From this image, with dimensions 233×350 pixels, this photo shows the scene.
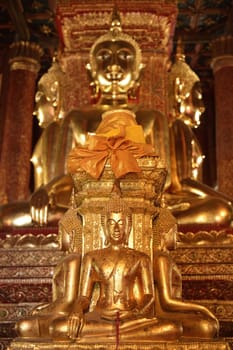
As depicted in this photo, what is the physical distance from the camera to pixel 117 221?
277cm

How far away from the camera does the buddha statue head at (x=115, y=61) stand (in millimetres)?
4902

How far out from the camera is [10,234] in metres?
4.15

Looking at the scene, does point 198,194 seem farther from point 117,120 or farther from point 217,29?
point 217,29

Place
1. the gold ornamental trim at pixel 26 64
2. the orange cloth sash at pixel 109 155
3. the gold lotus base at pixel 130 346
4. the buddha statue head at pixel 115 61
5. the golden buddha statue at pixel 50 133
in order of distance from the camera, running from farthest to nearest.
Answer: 1. the gold ornamental trim at pixel 26 64
2. the golden buddha statue at pixel 50 133
3. the buddha statue head at pixel 115 61
4. the orange cloth sash at pixel 109 155
5. the gold lotus base at pixel 130 346

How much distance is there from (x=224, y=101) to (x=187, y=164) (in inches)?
155

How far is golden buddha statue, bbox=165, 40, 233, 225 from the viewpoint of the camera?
162 inches

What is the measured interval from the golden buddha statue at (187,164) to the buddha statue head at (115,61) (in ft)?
1.90

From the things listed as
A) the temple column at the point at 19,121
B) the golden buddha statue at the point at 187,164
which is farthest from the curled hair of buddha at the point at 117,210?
the temple column at the point at 19,121

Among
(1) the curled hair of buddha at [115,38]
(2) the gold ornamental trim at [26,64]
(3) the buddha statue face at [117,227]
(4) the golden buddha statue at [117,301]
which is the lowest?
(4) the golden buddha statue at [117,301]

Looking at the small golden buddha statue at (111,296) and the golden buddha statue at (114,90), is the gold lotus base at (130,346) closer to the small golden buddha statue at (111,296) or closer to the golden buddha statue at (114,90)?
the small golden buddha statue at (111,296)

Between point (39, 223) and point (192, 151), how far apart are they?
5.10 feet

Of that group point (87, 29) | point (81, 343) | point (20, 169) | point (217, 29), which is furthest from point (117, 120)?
point (217, 29)

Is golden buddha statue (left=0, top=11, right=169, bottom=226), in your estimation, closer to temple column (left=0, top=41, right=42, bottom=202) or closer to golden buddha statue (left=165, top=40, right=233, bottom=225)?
golden buddha statue (left=165, top=40, right=233, bottom=225)

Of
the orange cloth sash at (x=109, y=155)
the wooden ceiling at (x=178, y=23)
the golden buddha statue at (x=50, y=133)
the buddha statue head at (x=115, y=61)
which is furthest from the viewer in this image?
the wooden ceiling at (x=178, y=23)
